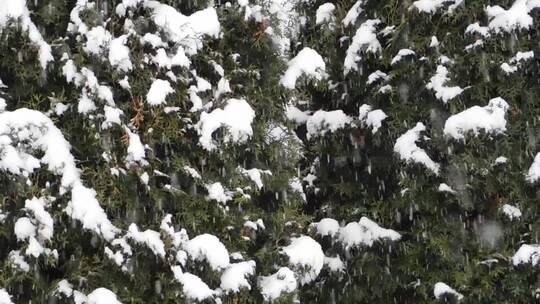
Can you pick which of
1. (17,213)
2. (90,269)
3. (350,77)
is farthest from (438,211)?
(17,213)

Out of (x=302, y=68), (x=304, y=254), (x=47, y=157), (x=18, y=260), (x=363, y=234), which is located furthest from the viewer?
(x=363, y=234)

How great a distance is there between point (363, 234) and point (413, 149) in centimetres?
99

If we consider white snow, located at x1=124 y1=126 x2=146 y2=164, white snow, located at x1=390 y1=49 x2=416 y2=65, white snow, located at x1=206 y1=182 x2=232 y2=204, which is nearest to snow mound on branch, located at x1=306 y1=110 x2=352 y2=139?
white snow, located at x1=390 y1=49 x2=416 y2=65

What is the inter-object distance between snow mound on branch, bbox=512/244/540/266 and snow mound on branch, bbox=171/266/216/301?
2685 millimetres

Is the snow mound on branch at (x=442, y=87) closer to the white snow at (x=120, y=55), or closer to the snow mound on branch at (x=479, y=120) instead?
the snow mound on branch at (x=479, y=120)

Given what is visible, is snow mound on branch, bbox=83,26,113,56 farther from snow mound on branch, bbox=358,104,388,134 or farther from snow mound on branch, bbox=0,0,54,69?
snow mound on branch, bbox=358,104,388,134

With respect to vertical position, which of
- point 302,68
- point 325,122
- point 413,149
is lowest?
point 413,149

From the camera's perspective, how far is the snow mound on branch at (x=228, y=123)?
4.65m

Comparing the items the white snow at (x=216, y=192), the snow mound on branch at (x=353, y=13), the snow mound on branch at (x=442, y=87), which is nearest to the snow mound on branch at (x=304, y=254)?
the white snow at (x=216, y=192)

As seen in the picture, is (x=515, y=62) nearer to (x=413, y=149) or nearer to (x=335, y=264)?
(x=413, y=149)

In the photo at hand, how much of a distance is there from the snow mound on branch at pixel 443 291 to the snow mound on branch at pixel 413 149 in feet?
3.17

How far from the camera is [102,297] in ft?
13.4

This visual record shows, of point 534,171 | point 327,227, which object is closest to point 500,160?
point 534,171

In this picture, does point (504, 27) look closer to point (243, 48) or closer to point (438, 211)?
point (438, 211)
